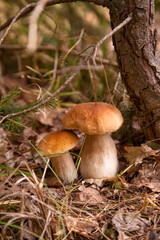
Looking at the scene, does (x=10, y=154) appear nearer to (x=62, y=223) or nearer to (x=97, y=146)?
(x=97, y=146)

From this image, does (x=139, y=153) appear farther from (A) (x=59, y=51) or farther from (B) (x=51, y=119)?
(A) (x=59, y=51)

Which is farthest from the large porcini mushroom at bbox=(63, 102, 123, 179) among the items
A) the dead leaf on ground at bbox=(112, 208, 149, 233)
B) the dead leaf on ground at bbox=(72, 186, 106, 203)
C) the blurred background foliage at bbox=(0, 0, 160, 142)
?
the blurred background foliage at bbox=(0, 0, 160, 142)

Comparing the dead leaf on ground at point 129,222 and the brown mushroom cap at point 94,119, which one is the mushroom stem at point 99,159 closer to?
the brown mushroom cap at point 94,119

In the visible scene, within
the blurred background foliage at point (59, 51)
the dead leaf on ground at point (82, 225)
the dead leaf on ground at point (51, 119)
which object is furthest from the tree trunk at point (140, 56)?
the dead leaf on ground at point (51, 119)

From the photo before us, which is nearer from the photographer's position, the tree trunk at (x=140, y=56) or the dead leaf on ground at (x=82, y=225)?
the dead leaf on ground at (x=82, y=225)

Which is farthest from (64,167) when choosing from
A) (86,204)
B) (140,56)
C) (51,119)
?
(51,119)

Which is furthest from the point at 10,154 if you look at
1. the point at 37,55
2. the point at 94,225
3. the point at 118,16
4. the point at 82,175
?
the point at 37,55
